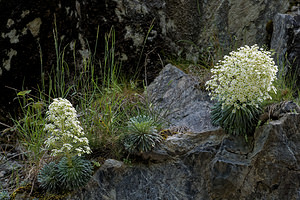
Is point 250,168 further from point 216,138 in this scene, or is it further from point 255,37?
point 255,37

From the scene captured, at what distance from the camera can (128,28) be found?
430cm

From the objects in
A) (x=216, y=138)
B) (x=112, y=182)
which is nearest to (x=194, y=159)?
(x=216, y=138)

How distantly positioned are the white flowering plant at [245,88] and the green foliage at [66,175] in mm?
1378

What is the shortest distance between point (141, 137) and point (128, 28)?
1.94m

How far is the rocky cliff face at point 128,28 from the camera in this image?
153 inches

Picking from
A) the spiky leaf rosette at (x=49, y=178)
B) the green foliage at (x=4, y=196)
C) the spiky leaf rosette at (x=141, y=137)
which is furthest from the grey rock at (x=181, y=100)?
the green foliage at (x=4, y=196)

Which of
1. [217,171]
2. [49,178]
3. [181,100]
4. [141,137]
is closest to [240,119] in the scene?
[217,171]

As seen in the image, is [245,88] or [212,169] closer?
[245,88]

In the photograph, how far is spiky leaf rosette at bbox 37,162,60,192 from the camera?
2.89 metres

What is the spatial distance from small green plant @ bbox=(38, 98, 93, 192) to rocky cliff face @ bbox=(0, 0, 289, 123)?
124 centimetres

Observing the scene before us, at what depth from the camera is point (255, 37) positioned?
14.5ft

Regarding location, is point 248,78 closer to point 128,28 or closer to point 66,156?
point 66,156

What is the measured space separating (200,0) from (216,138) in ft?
8.69

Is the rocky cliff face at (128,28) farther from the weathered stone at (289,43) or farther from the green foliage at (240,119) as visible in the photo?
the green foliage at (240,119)
